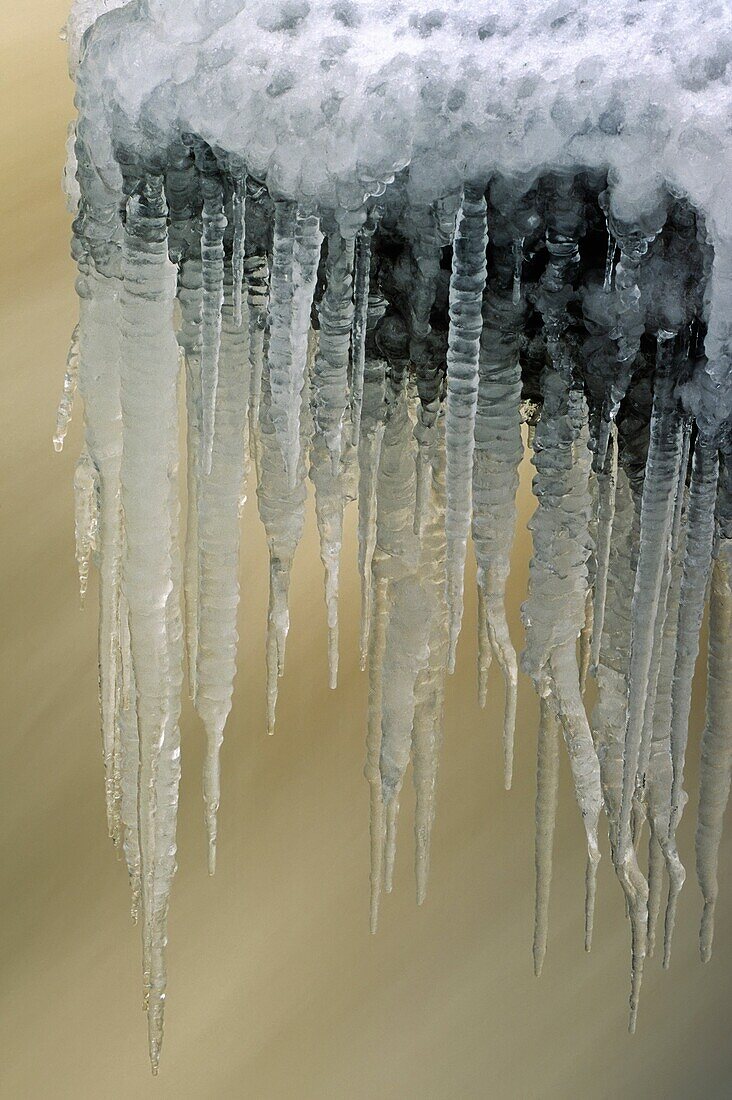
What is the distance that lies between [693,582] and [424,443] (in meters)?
0.16

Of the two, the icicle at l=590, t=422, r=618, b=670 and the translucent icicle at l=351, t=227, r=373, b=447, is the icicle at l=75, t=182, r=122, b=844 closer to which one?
the translucent icicle at l=351, t=227, r=373, b=447

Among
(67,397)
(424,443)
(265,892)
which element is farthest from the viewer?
(265,892)

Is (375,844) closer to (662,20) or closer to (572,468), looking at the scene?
(572,468)

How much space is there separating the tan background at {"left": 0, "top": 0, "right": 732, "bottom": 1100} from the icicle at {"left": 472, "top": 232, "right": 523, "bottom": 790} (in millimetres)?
550

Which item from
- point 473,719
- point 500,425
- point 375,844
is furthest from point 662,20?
point 473,719

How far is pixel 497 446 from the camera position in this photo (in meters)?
0.55

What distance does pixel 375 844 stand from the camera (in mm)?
799

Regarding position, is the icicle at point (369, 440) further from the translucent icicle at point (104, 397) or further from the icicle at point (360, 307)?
the translucent icicle at point (104, 397)

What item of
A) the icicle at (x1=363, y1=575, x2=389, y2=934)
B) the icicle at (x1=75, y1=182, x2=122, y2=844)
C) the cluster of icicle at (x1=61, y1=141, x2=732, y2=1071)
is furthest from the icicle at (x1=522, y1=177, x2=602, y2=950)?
the icicle at (x1=75, y1=182, x2=122, y2=844)

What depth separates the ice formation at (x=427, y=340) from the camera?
440 millimetres

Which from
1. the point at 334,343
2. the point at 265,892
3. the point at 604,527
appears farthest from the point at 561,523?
the point at 265,892

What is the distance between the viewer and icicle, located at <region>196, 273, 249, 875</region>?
1.95 ft

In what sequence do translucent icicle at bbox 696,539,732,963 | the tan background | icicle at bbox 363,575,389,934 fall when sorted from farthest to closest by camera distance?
the tan background, icicle at bbox 363,575,389,934, translucent icicle at bbox 696,539,732,963

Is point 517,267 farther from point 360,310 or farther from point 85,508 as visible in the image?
point 85,508
